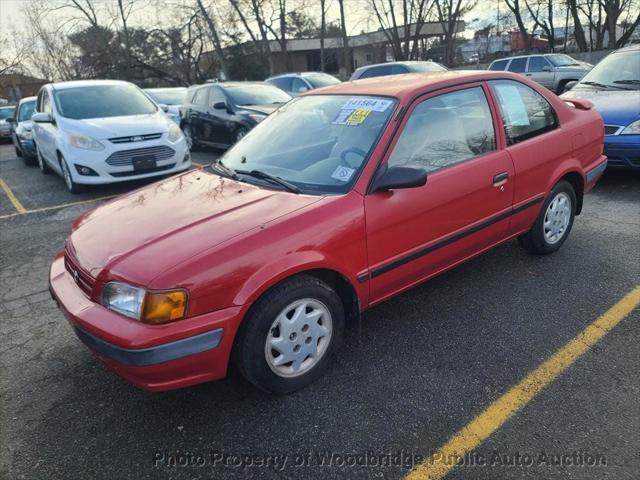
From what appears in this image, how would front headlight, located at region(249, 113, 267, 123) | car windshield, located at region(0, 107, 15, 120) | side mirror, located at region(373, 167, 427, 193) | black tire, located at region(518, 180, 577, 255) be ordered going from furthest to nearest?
car windshield, located at region(0, 107, 15, 120), front headlight, located at region(249, 113, 267, 123), black tire, located at region(518, 180, 577, 255), side mirror, located at region(373, 167, 427, 193)

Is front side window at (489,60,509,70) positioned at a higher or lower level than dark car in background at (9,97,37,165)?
higher

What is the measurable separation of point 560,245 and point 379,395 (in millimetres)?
2477

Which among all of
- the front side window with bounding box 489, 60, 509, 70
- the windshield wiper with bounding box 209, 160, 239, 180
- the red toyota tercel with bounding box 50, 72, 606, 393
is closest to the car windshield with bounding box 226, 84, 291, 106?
the red toyota tercel with bounding box 50, 72, 606, 393

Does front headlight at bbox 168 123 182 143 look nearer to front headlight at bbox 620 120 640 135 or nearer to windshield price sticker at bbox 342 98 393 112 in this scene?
windshield price sticker at bbox 342 98 393 112

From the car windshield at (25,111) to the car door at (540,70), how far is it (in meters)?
14.5

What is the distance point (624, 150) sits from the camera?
5500 millimetres

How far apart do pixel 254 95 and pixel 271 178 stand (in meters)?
7.46

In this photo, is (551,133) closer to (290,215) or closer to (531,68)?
(290,215)

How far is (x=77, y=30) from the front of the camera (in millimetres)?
34188

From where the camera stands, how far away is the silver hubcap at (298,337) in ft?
7.83

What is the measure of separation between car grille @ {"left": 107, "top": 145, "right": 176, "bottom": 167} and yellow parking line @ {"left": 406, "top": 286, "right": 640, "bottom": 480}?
5892 mm

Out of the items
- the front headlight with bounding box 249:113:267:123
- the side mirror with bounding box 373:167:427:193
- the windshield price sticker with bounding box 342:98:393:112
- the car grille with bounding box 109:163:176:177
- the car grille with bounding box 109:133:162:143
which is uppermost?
the windshield price sticker with bounding box 342:98:393:112

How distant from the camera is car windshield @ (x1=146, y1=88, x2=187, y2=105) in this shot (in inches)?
555

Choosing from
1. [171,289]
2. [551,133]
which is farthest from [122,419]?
[551,133]
